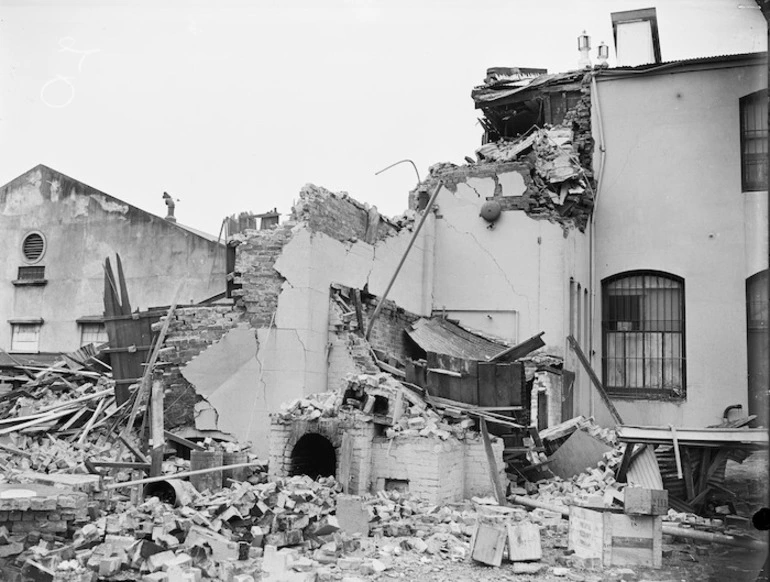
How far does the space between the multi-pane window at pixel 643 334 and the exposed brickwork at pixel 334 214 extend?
6227 millimetres

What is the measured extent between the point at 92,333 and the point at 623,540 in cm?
1503

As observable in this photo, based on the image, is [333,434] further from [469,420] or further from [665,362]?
[665,362]

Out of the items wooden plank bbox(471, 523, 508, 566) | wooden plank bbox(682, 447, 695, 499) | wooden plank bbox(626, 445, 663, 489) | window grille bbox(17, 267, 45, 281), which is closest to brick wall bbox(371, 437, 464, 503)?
wooden plank bbox(626, 445, 663, 489)

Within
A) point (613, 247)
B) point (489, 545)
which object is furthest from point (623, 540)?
point (613, 247)

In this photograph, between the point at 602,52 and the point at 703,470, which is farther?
the point at 602,52

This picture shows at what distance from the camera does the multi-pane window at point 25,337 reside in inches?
785

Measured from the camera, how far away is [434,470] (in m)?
10.4

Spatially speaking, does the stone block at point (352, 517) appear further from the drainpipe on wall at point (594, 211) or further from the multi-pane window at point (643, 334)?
the multi-pane window at point (643, 334)

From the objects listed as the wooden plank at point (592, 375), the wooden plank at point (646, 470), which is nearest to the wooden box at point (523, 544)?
the wooden plank at point (646, 470)

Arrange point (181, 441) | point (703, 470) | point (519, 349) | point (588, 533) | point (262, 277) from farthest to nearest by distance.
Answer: point (262, 277) < point (519, 349) < point (181, 441) < point (703, 470) < point (588, 533)

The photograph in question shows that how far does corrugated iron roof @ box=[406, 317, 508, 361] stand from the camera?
15.2 m

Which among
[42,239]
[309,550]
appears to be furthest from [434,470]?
[42,239]

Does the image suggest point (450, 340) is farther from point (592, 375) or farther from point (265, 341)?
point (265, 341)

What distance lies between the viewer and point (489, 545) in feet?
25.6
